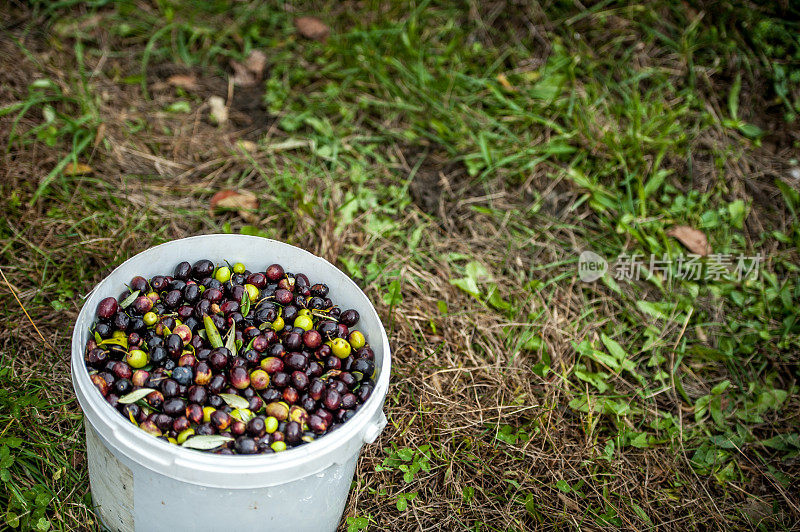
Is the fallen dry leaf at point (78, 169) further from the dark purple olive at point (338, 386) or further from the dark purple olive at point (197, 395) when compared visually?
the dark purple olive at point (338, 386)

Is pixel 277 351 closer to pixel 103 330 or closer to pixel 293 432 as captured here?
pixel 293 432

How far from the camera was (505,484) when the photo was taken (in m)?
2.67

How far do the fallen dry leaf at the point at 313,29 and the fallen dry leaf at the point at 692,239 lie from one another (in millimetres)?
2765

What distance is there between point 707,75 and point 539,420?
3.06 meters

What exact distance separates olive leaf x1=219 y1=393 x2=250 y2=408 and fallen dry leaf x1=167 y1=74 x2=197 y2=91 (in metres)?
2.77

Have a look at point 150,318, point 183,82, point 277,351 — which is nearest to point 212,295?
point 150,318

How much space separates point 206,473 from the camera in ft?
5.79

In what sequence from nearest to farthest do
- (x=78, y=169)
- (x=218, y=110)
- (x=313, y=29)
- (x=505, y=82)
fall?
(x=78, y=169), (x=218, y=110), (x=505, y=82), (x=313, y=29)

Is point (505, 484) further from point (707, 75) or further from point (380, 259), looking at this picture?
point (707, 75)

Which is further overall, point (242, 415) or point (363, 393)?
point (363, 393)

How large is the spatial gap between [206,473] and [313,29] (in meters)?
3.57

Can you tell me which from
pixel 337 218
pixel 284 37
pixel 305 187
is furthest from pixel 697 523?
pixel 284 37

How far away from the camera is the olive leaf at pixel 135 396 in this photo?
1.94m

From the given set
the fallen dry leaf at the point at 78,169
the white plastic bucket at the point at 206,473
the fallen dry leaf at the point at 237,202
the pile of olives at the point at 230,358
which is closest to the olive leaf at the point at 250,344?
the pile of olives at the point at 230,358
